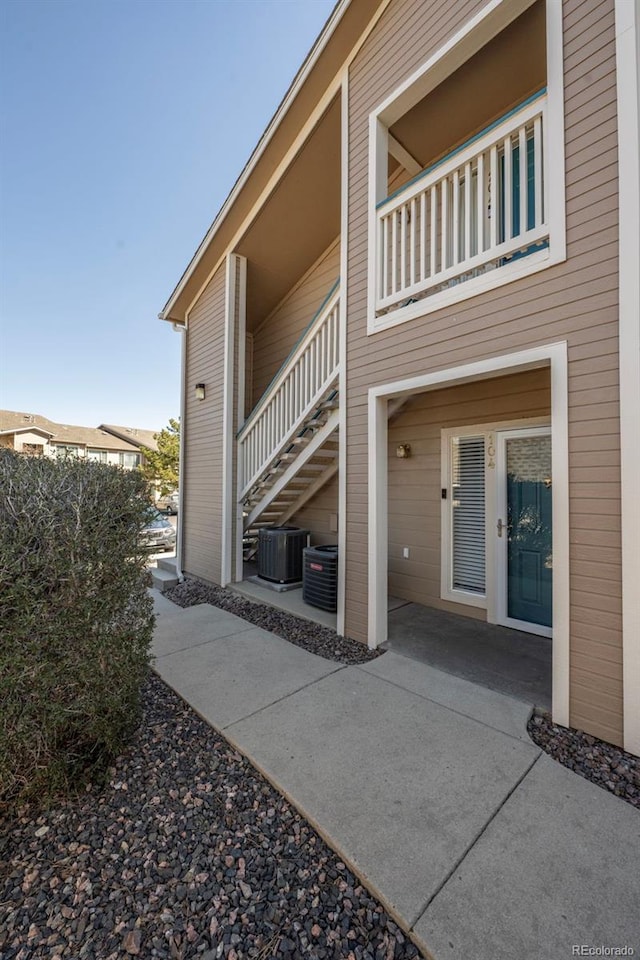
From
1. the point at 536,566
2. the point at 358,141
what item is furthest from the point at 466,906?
the point at 358,141

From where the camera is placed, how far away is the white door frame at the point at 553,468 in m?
2.41

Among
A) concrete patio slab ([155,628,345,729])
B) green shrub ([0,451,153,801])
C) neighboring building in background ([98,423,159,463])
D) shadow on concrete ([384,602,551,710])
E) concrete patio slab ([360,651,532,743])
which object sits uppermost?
neighboring building in background ([98,423,159,463])

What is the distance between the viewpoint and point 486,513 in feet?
13.6

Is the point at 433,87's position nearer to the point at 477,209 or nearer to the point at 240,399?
the point at 477,209

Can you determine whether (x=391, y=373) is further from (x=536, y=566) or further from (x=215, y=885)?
(x=215, y=885)

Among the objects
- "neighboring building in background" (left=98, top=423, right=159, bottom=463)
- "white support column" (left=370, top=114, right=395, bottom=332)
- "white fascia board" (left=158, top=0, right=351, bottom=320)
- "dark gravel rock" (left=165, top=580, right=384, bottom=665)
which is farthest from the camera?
"neighboring building in background" (left=98, top=423, right=159, bottom=463)

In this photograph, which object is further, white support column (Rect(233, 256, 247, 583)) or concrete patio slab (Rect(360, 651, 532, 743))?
white support column (Rect(233, 256, 247, 583))

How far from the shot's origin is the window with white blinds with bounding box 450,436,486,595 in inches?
167

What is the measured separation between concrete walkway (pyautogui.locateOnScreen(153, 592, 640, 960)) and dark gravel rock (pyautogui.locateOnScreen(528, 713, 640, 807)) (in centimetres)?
9

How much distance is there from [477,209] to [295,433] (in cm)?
290

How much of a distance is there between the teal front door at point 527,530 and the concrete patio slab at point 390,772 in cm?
179

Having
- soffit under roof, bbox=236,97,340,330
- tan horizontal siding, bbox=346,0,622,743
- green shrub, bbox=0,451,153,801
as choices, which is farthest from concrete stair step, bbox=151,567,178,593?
tan horizontal siding, bbox=346,0,622,743

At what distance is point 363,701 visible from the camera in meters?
2.69

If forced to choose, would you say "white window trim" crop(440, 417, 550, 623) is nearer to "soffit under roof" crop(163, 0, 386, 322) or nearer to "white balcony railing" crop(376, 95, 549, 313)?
"white balcony railing" crop(376, 95, 549, 313)
